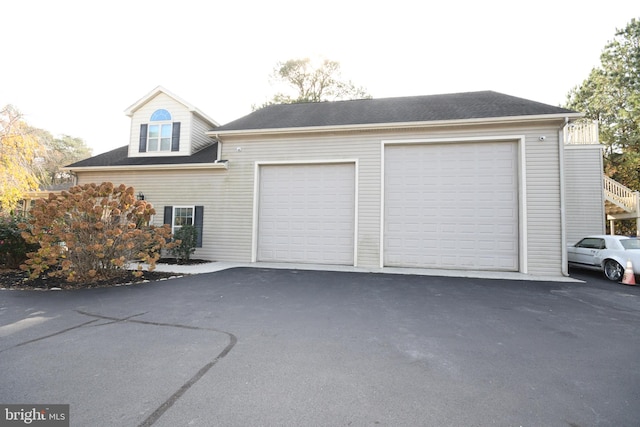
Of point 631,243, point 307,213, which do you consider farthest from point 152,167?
point 631,243

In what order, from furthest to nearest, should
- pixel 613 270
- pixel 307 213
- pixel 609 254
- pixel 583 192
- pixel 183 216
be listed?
pixel 583 192 → pixel 183 216 → pixel 307 213 → pixel 609 254 → pixel 613 270

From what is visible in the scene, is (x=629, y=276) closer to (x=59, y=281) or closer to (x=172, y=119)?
(x=59, y=281)

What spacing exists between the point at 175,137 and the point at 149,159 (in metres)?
1.39

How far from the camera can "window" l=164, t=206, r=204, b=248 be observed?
10.2 metres

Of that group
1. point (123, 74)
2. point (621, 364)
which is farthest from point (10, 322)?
point (123, 74)

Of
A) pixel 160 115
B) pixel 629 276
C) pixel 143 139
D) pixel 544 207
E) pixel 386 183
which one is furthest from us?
pixel 143 139

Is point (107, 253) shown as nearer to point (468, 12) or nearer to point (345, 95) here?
point (468, 12)

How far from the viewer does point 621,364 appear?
2.79m

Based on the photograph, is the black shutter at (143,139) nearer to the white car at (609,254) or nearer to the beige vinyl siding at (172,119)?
the beige vinyl siding at (172,119)

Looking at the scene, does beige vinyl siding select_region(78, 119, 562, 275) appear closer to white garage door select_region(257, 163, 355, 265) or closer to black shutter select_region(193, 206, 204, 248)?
black shutter select_region(193, 206, 204, 248)

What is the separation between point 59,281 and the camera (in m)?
6.37

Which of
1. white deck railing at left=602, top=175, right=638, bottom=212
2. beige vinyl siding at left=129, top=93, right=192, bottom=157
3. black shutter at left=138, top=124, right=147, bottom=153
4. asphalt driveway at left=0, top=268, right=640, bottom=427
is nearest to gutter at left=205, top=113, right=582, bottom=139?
beige vinyl siding at left=129, top=93, right=192, bottom=157

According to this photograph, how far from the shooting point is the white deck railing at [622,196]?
1225cm

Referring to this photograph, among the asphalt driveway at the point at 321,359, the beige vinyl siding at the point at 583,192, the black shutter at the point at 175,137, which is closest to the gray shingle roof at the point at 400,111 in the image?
the black shutter at the point at 175,137
